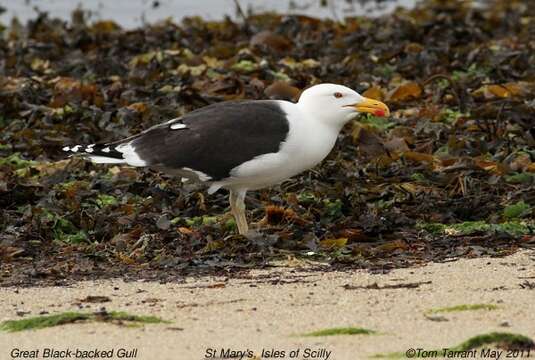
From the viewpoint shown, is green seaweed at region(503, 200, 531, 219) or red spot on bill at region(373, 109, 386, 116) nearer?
green seaweed at region(503, 200, 531, 219)

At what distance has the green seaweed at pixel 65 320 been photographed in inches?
202

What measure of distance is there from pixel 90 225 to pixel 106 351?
2710 mm

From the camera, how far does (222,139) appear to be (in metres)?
7.19

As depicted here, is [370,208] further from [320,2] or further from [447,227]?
[320,2]

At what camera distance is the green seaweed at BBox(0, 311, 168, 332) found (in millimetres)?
5141

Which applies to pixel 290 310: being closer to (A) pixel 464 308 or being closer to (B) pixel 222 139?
(A) pixel 464 308

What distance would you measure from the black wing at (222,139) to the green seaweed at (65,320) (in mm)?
2088

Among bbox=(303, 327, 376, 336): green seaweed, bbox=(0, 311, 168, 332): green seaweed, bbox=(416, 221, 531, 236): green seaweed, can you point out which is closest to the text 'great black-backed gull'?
bbox=(416, 221, 531, 236): green seaweed

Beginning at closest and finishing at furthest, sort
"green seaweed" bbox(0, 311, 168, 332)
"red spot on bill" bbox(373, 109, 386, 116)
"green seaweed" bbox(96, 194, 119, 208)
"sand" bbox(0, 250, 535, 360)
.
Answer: "sand" bbox(0, 250, 535, 360) → "green seaweed" bbox(0, 311, 168, 332) → "red spot on bill" bbox(373, 109, 386, 116) → "green seaweed" bbox(96, 194, 119, 208)

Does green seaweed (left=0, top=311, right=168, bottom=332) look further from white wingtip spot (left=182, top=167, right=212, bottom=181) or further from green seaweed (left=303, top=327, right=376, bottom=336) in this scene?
white wingtip spot (left=182, top=167, right=212, bottom=181)

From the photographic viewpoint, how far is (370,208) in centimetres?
759

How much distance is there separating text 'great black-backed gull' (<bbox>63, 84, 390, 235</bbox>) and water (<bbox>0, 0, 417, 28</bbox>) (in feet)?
30.7

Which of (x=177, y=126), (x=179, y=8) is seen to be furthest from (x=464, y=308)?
(x=179, y=8)

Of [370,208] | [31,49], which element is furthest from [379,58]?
[370,208]
